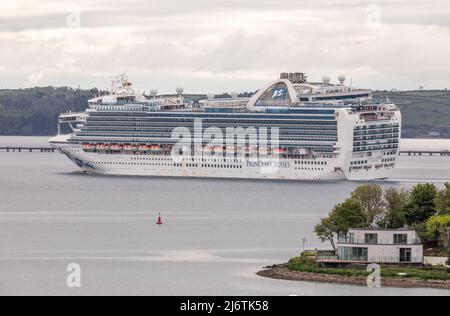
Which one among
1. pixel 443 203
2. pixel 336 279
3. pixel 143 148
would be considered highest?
pixel 143 148

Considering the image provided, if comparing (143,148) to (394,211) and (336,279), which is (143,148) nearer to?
(394,211)

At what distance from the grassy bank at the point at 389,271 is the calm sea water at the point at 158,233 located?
1.56 metres

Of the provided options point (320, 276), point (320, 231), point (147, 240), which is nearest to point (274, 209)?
point (147, 240)

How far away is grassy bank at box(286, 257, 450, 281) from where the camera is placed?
207 ft

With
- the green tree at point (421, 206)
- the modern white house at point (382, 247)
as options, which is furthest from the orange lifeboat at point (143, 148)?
the modern white house at point (382, 247)

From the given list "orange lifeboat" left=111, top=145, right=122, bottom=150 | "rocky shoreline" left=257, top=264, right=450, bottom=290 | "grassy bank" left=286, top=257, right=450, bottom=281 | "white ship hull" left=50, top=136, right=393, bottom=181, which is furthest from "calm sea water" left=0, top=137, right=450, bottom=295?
"orange lifeboat" left=111, top=145, right=122, bottom=150

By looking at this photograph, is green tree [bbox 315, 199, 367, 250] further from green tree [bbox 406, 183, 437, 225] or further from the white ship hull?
the white ship hull

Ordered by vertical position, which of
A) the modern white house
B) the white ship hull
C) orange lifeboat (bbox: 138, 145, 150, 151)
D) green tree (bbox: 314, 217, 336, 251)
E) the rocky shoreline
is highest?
orange lifeboat (bbox: 138, 145, 150, 151)

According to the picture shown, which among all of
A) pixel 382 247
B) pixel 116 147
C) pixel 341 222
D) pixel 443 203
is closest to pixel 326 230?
pixel 341 222

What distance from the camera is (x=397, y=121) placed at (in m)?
135

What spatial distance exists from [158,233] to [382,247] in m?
22.0

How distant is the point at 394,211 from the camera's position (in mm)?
75312

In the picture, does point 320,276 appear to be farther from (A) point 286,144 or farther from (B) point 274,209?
(A) point 286,144

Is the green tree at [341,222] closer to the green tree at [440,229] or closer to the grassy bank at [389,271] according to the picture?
the green tree at [440,229]
